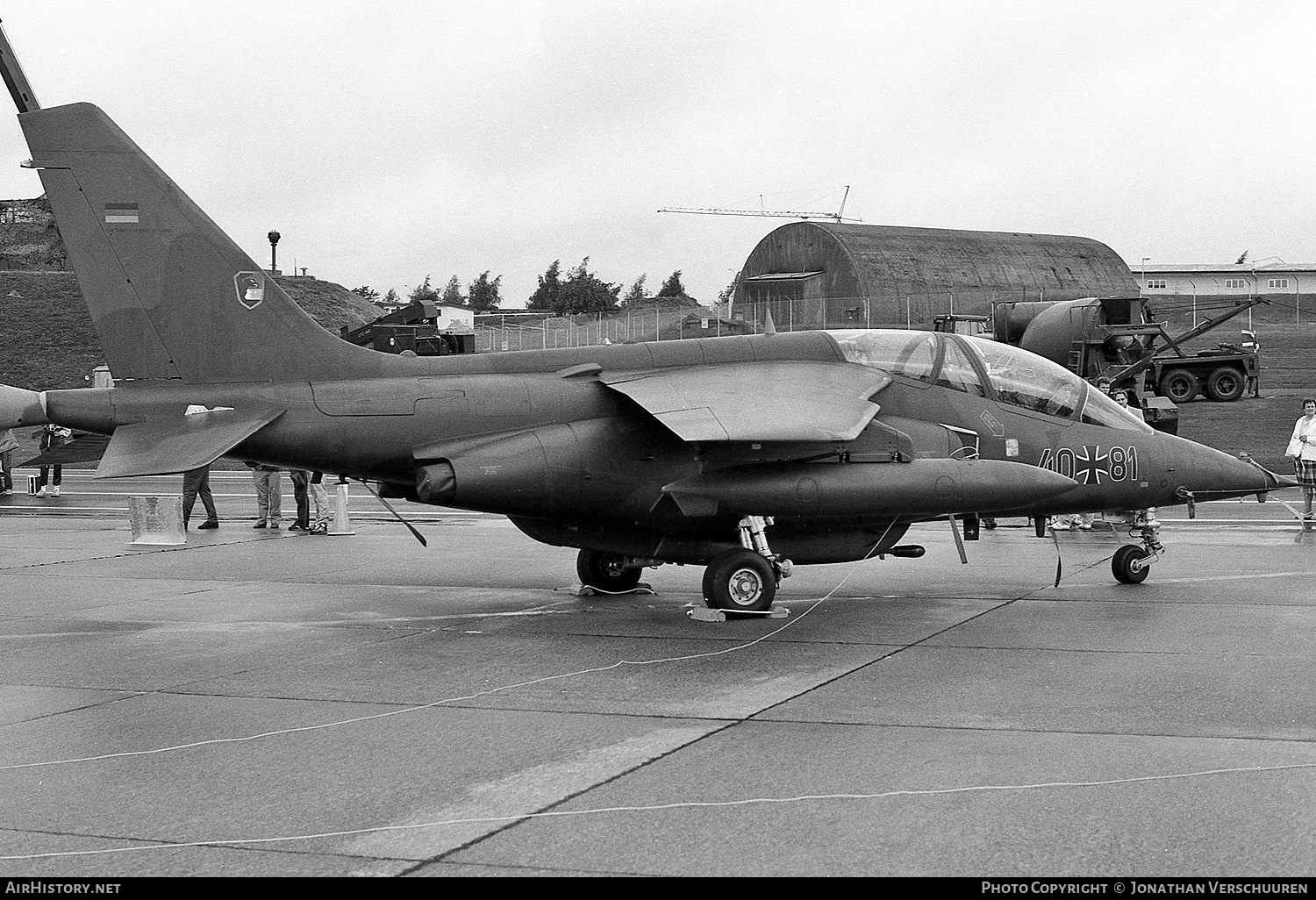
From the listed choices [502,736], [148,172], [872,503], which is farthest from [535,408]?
[502,736]

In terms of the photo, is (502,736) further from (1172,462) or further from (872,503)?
(1172,462)

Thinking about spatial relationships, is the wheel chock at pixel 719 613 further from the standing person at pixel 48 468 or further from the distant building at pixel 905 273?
the distant building at pixel 905 273

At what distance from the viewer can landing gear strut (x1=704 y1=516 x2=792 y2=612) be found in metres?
10.6

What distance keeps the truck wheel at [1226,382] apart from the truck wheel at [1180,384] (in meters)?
0.43

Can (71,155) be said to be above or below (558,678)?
above

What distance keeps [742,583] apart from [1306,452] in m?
12.7

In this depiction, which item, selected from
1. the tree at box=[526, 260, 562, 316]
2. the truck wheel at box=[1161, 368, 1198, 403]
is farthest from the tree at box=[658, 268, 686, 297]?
the truck wheel at box=[1161, 368, 1198, 403]

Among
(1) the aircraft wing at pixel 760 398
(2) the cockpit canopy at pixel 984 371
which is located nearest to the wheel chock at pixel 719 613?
(1) the aircraft wing at pixel 760 398

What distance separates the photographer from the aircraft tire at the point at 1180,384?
34.1 meters

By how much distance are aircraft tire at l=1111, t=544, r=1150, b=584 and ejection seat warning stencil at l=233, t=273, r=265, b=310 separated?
8.58m

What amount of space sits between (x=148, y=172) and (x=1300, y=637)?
9.85 metres

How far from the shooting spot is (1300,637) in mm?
9523

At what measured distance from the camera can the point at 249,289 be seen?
10.9 metres

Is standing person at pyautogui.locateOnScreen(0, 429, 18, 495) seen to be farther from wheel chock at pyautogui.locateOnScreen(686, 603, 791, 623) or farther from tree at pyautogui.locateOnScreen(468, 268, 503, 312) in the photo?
tree at pyautogui.locateOnScreen(468, 268, 503, 312)
